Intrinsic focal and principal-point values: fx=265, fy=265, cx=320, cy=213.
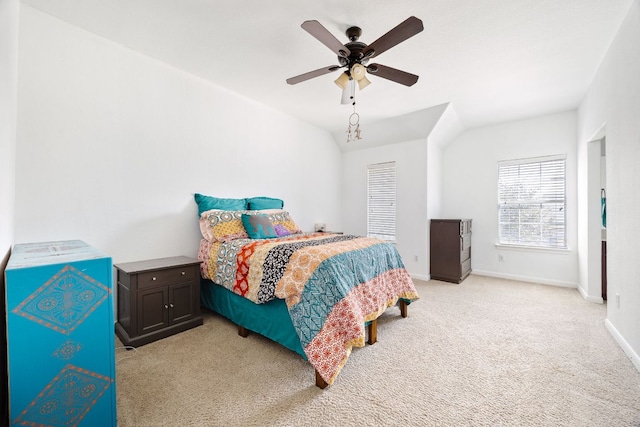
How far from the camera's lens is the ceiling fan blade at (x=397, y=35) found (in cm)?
168

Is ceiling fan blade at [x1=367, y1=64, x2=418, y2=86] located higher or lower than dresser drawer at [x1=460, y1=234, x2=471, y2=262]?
higher

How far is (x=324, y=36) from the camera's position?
6.15 feet

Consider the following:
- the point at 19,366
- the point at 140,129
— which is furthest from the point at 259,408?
the point at 140,129

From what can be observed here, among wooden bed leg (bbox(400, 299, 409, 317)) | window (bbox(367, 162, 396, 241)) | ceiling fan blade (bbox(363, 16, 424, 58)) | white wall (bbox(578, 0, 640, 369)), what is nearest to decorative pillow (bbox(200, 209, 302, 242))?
wooden bed leg (bbox(400, 299, 409, 317))

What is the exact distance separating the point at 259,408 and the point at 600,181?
182 inches

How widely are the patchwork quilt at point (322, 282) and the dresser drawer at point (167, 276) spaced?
0.23 m

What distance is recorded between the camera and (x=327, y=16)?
212 cm

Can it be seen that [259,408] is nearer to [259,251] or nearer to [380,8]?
[259,251]

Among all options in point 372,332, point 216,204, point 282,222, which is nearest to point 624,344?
point 372,332

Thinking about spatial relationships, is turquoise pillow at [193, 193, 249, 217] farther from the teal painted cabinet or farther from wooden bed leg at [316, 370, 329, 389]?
wooden bed leg at [316, 370, 329, 389]

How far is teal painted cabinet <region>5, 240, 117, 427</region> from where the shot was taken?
45.5 inches

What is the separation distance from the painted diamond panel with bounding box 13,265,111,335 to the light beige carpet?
2.24ft

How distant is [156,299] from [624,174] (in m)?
4.09

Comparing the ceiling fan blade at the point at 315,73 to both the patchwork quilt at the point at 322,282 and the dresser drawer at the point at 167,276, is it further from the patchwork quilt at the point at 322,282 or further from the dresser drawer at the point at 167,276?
the dresser drawer at the point at 167,276
